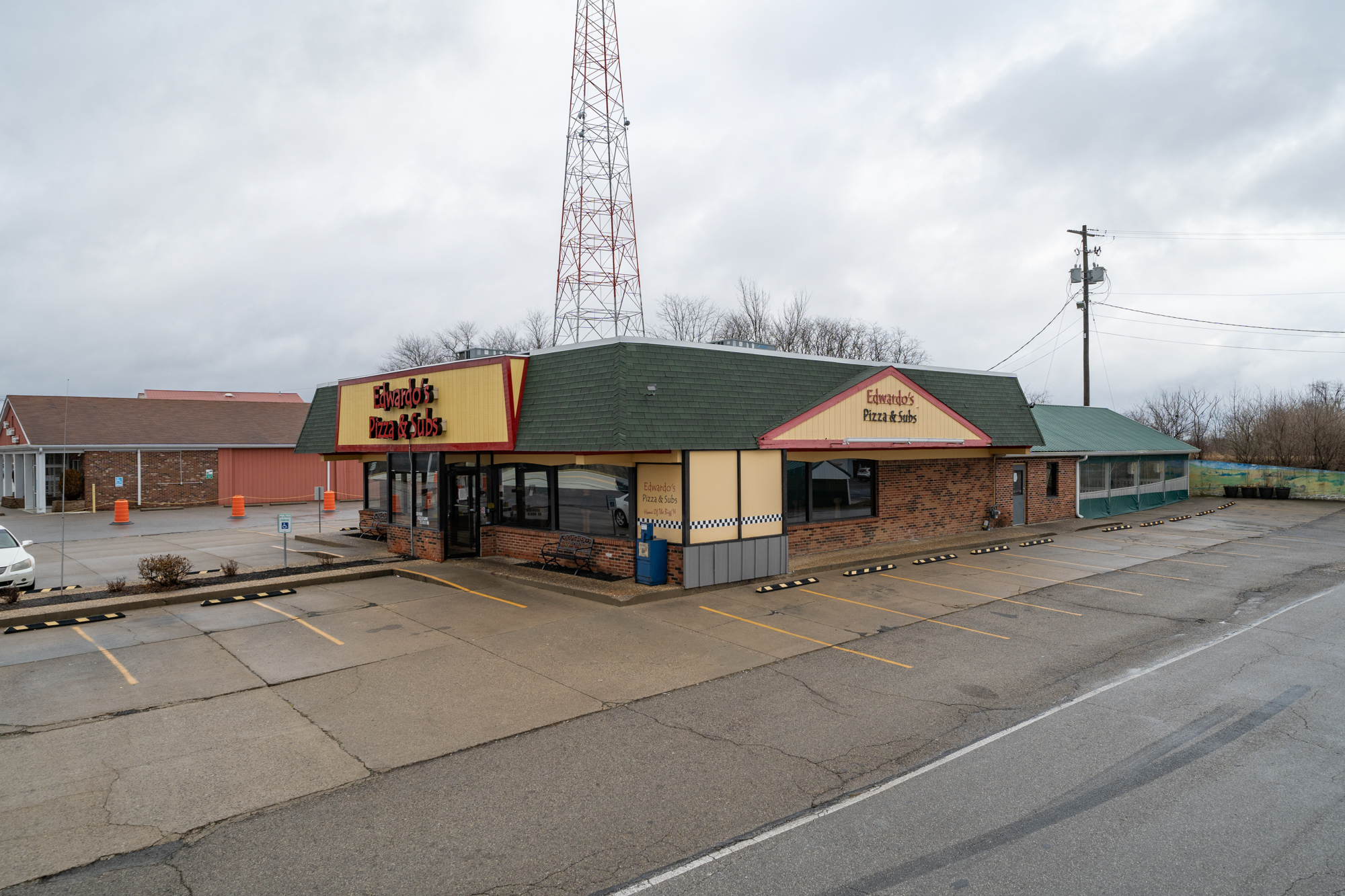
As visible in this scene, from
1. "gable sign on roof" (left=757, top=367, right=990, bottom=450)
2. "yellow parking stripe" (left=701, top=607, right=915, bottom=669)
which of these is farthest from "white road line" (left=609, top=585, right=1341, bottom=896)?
"gable sign on roof" (left=757, top=367, right=990, bottom=450)

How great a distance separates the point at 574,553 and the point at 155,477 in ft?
98.7

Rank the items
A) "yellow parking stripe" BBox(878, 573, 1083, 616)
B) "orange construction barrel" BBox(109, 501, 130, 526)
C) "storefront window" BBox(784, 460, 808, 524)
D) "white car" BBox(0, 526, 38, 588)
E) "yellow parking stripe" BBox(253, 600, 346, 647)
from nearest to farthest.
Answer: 1. "yellow parking stripe" BBox(253, 600, 346, 647)
2. "yellow parking stripe" BBox(878, 573, 1083, 616)
3. "white car" BBox(0, 526, 38, 588)
4. "storefront window" BBox(784, 460, 808, 524)
5. "orange construction barrel" BBox(109, 501, 130, 526)

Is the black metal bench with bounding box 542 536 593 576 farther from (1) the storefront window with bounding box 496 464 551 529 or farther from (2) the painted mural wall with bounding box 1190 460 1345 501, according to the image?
(2) the painted mural wall with bounding box 1190 460 1345 501

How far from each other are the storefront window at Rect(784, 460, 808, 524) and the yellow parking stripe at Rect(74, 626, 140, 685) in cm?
1239

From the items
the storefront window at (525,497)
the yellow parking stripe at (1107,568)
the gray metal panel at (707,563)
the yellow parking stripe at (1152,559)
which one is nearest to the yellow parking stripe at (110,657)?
the storefront window at (525,497)

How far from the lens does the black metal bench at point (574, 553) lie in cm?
1573

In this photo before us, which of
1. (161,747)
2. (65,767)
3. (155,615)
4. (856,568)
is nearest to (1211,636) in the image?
(856,568)

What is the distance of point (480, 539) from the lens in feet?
59.5

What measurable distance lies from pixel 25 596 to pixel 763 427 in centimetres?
1437

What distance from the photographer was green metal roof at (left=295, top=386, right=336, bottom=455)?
68.7 feet

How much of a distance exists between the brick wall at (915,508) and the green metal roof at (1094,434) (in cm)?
449

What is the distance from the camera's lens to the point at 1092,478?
28.4 meters

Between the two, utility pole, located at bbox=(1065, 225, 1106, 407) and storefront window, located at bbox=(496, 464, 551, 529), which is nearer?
storefront window, located at bbox=(496, 464, 551, 529)

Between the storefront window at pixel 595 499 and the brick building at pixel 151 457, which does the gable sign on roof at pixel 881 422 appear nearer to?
the storefront window at pixel 595 499
